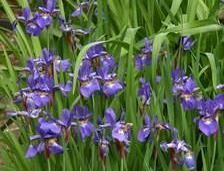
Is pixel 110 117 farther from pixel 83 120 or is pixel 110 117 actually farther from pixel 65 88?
pixel 65 88

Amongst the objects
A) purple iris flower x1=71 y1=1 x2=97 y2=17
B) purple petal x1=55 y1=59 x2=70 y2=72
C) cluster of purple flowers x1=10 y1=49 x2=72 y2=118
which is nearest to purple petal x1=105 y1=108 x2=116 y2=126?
cluster of purple flowers x1=10 y1=49 x2=72 y2=118

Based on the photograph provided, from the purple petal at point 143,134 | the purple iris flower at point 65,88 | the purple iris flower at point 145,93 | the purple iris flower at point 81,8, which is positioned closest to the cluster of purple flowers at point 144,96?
the purple iris flower at point 145,93

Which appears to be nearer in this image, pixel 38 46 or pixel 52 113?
pixel 52 113

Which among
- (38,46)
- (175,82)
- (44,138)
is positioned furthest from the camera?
(38,46)

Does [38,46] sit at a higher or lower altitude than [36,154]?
higher

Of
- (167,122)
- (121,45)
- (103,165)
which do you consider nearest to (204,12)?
(121,45)

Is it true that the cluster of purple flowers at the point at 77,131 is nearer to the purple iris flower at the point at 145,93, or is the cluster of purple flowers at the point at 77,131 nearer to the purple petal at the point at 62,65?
the purple iris flower at the point at 145,93

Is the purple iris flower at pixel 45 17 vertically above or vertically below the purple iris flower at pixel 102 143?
above

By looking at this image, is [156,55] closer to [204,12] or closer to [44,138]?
[44,138]
